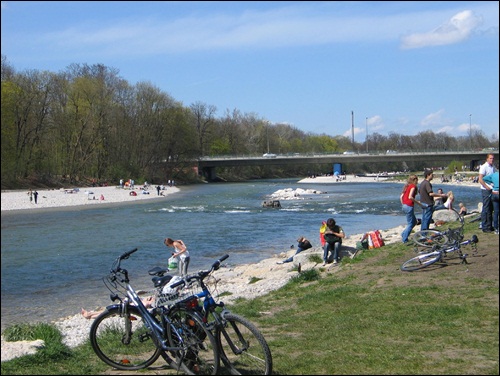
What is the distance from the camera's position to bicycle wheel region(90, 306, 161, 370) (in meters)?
7.36

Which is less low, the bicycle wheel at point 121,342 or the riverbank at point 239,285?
the bicycle wheel at point 121,342

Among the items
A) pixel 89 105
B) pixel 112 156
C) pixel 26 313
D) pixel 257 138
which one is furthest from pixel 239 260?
pixel 257 138

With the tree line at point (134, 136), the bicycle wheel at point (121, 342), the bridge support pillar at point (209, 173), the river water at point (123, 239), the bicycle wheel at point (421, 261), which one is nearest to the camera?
the bicycle wheel at point (121, 342)

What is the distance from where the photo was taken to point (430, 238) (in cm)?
1450

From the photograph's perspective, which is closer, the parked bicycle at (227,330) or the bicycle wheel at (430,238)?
the parked bicycle at (227,330)

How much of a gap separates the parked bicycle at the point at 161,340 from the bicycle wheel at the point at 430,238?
825 centimetres

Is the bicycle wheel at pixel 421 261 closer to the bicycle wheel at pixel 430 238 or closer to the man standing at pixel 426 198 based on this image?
the bicycle wheel at pixel 430 238

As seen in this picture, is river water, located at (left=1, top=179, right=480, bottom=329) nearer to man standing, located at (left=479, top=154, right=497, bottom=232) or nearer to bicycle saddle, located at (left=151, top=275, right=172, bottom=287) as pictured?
bicycle saddle, located at (left=151, top=275, right=172, bottom=287)

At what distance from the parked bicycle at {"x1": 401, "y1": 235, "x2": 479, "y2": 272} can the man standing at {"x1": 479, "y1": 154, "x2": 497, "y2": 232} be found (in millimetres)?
2846

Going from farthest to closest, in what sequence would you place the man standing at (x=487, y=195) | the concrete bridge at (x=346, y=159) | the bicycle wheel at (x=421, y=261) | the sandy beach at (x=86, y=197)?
the concrete bridge at (x=346, y=159) < the sandy beach at (x=86, y=197) < the man standing at (x=487, y=195) < the bicycle wheel at (x=421, y=261)

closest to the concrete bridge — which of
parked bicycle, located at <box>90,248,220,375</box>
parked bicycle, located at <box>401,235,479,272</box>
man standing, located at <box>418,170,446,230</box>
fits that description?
man standing, located at <box>418,170,446,230</box>

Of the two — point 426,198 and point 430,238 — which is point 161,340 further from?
point 426,198

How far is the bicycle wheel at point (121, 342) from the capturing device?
7.36m

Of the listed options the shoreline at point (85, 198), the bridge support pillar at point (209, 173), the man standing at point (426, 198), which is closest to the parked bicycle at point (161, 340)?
the man standing at point (426, 198)
